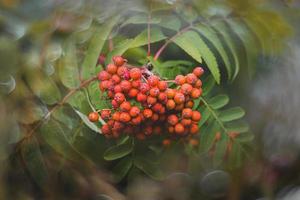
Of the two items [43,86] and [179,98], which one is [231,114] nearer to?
[179,98]

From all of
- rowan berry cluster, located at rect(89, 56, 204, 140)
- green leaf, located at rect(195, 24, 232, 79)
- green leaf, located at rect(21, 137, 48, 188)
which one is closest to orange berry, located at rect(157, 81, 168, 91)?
rowan berry cluster, located at rect(89, 56, 204, 140)

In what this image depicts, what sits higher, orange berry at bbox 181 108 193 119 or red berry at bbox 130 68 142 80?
red berry at bbox 130 68 142 80

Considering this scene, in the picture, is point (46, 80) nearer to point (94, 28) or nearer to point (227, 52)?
point (94, 28)

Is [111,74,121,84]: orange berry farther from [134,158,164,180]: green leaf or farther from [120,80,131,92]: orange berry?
[134,158,164,180]: green leaf

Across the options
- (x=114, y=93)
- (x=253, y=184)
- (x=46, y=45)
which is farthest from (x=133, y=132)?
(x=253, y=184)

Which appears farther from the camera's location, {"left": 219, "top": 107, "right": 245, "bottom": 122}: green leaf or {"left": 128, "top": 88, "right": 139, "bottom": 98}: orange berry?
{"left": 219, "top": 107, "right": 245, "bottom": 122}: green leaf

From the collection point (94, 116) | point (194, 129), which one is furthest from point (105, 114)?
point (194, 129)
